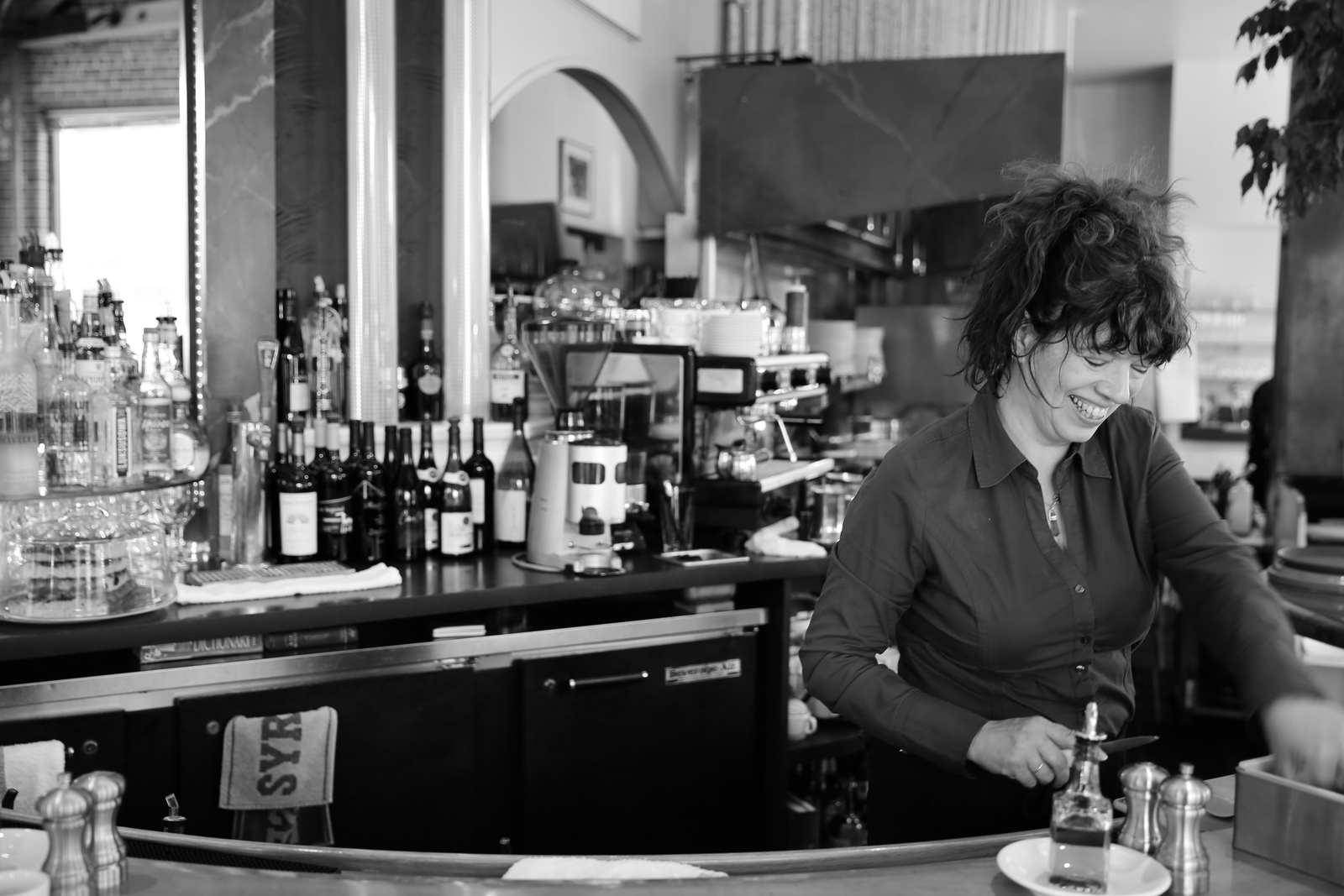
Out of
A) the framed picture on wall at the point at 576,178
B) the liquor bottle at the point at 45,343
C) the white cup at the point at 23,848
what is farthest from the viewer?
the framed picture on wall at the point at 576,178

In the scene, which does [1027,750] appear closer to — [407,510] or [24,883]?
[24,883]

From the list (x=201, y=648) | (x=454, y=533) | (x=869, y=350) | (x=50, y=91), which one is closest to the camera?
(x=201, y=648)

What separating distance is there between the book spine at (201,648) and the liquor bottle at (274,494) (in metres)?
0.46

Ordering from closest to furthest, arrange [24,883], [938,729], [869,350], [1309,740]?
[24,883], [1309,740], [938,729], [869,350]

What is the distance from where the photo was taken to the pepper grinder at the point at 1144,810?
1.36m

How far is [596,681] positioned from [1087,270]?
169cm

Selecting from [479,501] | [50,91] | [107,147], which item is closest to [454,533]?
[479,501]

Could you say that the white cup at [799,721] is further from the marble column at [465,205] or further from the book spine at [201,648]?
the book spine at [201,648]

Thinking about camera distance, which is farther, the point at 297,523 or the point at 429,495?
the point at 429,495

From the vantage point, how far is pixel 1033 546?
6.05ft

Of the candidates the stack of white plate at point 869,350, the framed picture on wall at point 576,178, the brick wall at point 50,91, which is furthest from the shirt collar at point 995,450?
the stack of white plate at point 869,350

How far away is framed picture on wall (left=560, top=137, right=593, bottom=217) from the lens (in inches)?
248

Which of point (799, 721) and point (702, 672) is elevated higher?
point (702, 672)

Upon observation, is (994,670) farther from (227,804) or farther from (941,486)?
(227,804)
